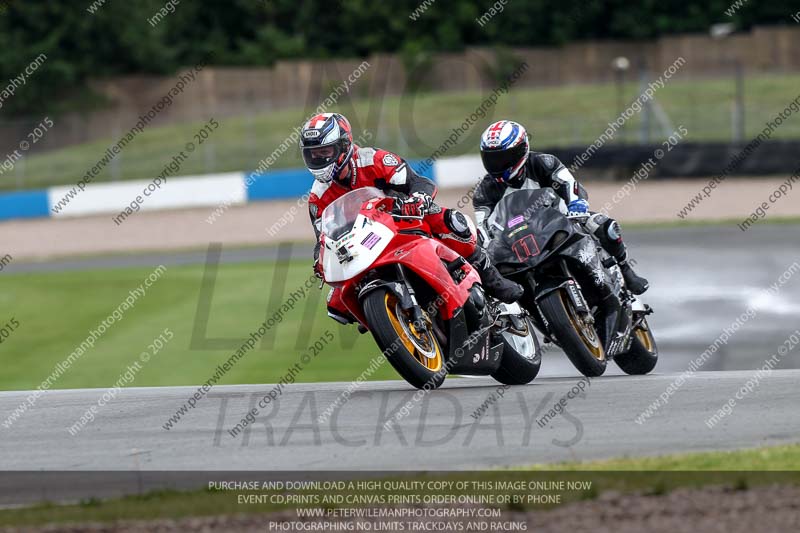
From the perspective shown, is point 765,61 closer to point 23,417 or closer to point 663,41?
point 663,41

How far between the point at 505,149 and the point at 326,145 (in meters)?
1.54

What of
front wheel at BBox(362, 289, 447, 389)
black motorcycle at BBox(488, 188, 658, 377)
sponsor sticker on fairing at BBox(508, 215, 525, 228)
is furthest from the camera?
sponsor sticker on fairing at BBox(508, 215, 525, 228)

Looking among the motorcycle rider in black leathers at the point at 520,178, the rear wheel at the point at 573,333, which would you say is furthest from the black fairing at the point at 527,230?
the rear wheel at the point at 573,333

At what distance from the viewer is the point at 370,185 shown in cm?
845

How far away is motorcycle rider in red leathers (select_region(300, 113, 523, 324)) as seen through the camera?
809 centimetres

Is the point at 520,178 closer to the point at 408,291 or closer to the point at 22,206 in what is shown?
the point at 408,291

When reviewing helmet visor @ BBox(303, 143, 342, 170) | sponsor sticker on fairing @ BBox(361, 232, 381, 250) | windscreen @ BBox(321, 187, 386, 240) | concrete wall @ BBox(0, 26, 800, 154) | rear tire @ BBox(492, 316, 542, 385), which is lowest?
concrete wall @ BBox(0, 26, 800, 154)

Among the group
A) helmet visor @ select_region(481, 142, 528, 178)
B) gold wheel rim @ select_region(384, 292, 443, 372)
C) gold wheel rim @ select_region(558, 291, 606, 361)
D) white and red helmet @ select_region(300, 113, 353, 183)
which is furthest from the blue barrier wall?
gold wheel rim @ select_region(384, 292, 443, 372)

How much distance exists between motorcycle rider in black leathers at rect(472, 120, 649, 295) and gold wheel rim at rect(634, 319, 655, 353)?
Answer: 0.72m

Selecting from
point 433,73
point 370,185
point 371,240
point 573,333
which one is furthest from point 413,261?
point 433,73

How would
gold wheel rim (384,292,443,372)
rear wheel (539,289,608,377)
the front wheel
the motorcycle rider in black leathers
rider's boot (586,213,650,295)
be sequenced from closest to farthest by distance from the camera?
the front wheel → gold wheel rim (384,292,443,372) → rear wheel (539,289,608,377) → the motorcycle rider in black leathers → rider's boot (586,213,650,295)

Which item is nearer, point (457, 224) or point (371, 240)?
point (371, 240)

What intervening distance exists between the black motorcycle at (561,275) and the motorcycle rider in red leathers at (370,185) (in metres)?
0.25

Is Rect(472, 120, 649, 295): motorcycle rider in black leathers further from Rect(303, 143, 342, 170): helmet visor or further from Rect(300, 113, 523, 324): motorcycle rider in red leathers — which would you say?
Rect(303, 143, 342, 170): helmet visor
